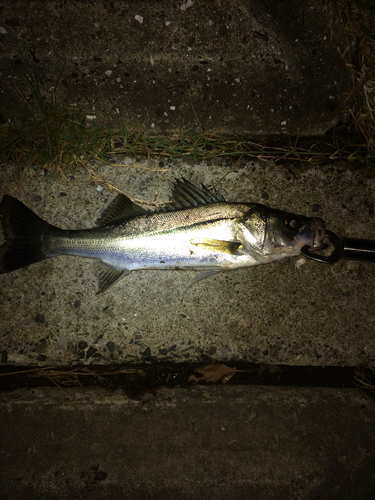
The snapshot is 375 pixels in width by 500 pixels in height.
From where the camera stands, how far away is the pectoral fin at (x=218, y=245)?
2572 mm

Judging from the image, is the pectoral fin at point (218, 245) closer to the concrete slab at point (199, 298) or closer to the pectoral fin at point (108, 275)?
the concrete slab at point (199, 298)

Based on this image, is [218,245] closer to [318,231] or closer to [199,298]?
[199,298]

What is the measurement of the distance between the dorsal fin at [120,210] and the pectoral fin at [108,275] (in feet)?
1.46

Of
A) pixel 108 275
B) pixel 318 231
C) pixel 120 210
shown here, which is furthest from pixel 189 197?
pixel 318 231

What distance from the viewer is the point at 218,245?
257 centimetres

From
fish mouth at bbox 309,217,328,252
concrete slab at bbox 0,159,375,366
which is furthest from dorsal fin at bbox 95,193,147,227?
fish mouth at bbox 309,217,328,252

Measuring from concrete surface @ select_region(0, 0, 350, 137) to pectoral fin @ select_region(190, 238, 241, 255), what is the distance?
1.34m

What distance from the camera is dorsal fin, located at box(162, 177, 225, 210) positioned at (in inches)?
106

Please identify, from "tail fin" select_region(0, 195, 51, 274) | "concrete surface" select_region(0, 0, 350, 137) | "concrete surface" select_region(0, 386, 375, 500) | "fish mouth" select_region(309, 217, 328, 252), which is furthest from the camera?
"concrete surface" select_region(0, 0, 350, 137)

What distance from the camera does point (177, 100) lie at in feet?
9.87

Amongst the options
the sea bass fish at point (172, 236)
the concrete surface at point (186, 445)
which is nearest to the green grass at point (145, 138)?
the sea bass fish at point (172, 236)

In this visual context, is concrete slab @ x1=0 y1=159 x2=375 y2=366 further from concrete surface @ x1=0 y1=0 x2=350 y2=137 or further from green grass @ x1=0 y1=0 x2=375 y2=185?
concrete surface @ x1=0 y1=0 x2=350 y2=137

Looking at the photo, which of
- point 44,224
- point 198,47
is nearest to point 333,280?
point 198,47

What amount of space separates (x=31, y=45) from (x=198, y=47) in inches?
69.8
